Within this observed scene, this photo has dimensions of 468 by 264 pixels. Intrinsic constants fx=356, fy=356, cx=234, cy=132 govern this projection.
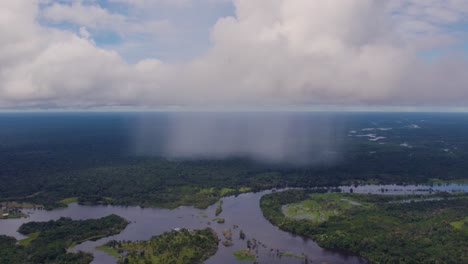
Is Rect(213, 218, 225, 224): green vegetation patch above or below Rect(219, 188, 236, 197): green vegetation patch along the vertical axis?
below

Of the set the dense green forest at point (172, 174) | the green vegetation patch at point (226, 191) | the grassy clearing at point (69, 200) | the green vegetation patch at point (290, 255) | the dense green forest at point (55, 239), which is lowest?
the green vegetation patch at point (290, 255)

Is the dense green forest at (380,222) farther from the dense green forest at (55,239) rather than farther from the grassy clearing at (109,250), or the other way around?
the dense green forest at (55,239)

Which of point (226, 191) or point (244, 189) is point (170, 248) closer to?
point (226, 191)

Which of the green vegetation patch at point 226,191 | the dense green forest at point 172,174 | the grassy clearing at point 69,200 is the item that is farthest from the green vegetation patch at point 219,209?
the grassy clearing at point 69,200

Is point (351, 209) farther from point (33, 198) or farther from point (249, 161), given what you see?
point (33, 198)

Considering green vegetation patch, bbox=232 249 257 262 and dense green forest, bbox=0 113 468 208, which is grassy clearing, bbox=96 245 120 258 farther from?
dense green forest, bbox=0 113 468 208

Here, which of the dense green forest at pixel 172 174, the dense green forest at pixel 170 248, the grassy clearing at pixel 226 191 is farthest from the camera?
the grassy clearing at pixel 226 191

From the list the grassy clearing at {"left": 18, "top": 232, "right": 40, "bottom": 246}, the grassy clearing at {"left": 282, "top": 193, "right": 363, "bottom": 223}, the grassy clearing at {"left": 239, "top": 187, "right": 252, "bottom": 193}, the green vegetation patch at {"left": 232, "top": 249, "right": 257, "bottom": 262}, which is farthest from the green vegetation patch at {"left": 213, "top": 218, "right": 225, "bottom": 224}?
the grassy clearing at {"left": 18, "top": 232, "right": 40, "bottom": 246}
